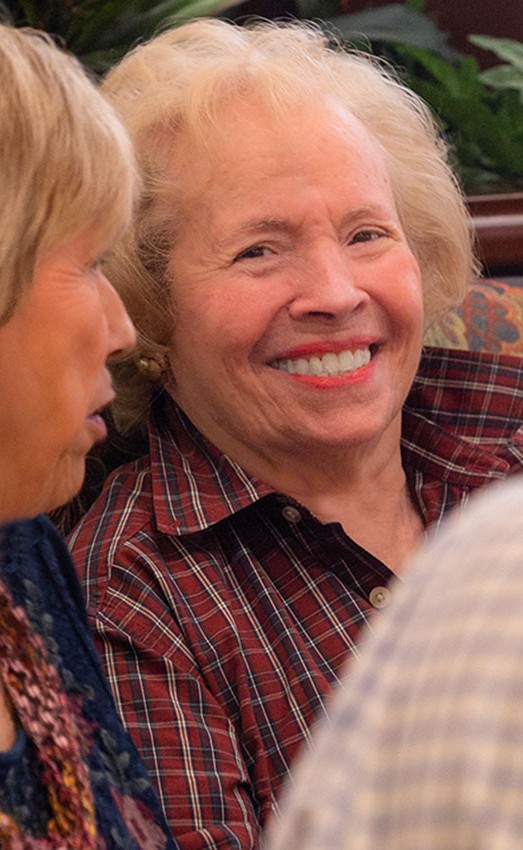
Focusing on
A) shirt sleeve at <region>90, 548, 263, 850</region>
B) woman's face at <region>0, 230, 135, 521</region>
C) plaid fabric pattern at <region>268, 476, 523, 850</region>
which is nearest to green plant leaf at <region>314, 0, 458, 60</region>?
shirt sleeve at <region>90, 548, 263, 850</region>

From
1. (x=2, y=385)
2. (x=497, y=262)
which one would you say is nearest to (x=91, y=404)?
(x=2, y=385)

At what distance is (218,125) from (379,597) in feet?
2.14

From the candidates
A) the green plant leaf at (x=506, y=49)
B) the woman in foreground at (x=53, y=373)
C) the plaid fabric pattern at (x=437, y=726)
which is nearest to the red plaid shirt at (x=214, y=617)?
the woman in foreground at (x=53, y=373)

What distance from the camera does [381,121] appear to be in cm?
199

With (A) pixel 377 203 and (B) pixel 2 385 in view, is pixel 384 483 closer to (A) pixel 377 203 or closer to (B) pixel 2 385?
(A) pixel 377 203

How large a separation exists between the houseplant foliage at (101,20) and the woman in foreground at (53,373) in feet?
4.81

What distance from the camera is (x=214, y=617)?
169 cm

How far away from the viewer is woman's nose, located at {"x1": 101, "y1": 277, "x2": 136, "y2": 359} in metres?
1.37

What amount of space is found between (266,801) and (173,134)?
87 centimetres

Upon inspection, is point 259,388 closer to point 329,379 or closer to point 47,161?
point 329,379

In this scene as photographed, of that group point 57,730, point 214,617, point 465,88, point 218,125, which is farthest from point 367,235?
point 465,88

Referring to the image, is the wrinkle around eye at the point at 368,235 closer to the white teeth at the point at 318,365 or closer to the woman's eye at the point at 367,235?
the woman's eye at the point at 367,235

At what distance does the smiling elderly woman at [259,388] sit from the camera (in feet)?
5.47

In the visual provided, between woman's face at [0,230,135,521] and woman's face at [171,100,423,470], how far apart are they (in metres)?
0.48
